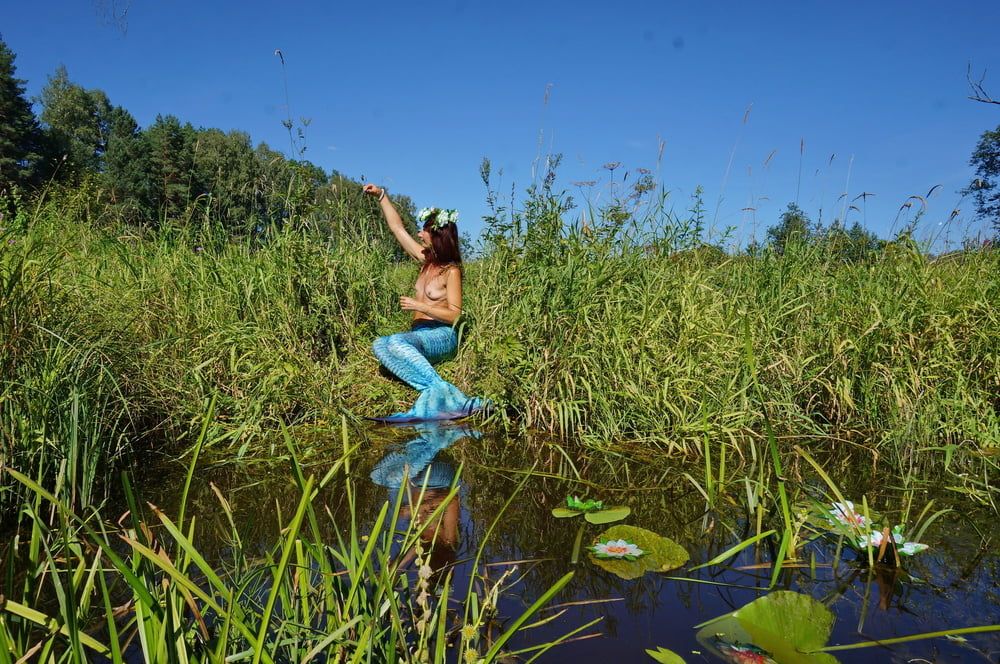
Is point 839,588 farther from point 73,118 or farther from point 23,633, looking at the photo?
point 73,118

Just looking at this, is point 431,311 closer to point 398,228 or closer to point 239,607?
point 398,228

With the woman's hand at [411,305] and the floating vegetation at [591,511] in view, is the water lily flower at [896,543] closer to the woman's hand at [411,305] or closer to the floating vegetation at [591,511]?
the floating vegetation at [591,511]

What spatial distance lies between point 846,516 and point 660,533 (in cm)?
61

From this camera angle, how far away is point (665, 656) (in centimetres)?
140

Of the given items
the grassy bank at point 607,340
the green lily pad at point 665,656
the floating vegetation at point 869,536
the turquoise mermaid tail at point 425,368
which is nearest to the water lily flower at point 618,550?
the green lily pad at point 665,656

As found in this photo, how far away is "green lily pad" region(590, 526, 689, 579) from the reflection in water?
52cm

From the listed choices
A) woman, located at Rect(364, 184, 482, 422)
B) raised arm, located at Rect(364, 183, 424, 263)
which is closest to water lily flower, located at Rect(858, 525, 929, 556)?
woman, located at Rect(364, 184, 482, 422)

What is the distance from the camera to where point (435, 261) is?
482 centimetres

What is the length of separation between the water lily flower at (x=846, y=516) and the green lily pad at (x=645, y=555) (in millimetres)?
501

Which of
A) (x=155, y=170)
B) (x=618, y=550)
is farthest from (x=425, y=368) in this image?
(x=155, y=170)

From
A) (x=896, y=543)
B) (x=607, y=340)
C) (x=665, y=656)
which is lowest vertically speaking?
(x=665, y=656)

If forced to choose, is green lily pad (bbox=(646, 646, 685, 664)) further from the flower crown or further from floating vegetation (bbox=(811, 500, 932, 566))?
the flower crown

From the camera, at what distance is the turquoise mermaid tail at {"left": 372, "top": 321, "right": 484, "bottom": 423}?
411 centimetres

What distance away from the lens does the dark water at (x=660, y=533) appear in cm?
153
